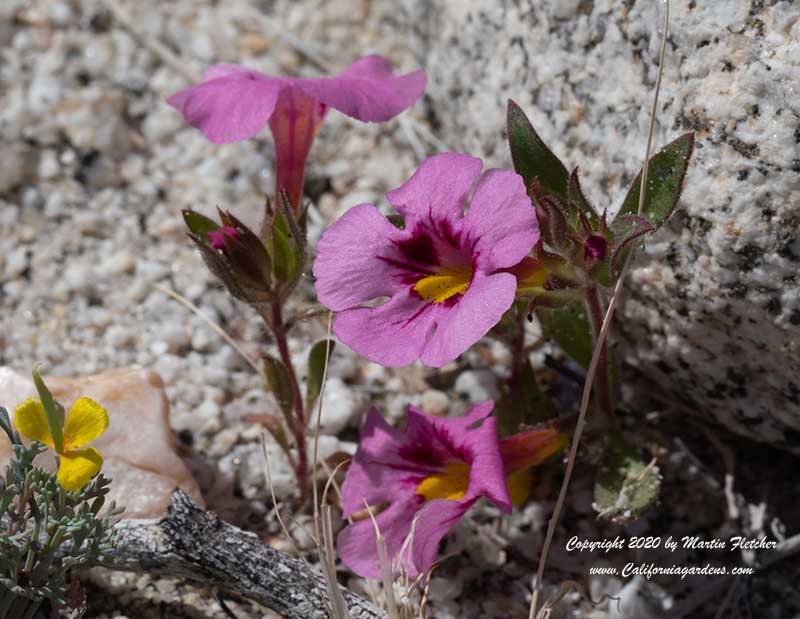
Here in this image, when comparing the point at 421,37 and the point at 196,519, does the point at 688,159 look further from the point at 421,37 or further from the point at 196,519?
the point at 421,37

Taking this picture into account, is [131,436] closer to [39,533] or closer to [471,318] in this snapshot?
[39,533]

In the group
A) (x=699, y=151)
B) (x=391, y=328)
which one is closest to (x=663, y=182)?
(x=699, y=151)

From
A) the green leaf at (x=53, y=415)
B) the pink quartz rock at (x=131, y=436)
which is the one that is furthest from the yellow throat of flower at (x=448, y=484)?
the green leaf at (x=53, y=415)

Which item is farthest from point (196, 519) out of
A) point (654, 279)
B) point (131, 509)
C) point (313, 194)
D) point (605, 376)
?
point (313, 194)

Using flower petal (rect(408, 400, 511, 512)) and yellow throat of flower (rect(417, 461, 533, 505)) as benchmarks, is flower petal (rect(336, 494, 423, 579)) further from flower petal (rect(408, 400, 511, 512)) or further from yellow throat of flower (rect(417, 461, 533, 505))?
flower petal (rect(408, 400, 511, 512))

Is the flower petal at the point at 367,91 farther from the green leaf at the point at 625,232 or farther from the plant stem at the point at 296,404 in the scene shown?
the green leaf at the point at 625,232
